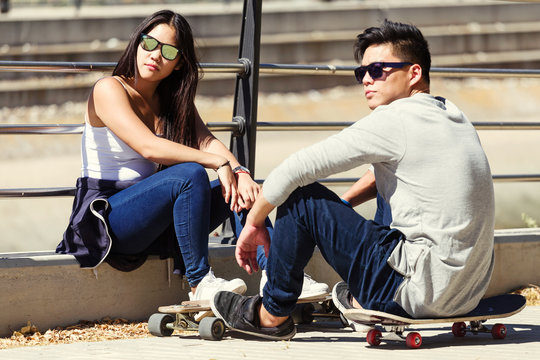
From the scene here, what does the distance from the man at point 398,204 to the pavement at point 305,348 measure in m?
0.13

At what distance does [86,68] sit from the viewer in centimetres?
371

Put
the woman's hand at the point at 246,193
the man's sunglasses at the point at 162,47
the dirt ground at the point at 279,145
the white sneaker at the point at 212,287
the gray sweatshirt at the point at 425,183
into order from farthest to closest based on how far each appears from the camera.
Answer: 1. the dirt ground at the point at 279,145
2. the man's sunglasses at the point at 162,47
3. the woman's hand at the point at 246,193
4. the white sneaker at the point at 212,287
5. the gray sweatshirt at the point at 425,183

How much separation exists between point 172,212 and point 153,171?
29 cm

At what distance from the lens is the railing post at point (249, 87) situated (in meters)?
3.95

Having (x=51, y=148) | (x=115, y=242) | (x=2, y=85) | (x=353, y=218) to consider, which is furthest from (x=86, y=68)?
(x=2, y=85)

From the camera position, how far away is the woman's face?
11.3ft

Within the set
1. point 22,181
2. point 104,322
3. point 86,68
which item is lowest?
point 22,181

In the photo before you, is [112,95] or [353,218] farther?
[112,95]

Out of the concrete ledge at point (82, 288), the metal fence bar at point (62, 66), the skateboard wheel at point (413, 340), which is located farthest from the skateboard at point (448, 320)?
the metal fence bar at point (62, 66)

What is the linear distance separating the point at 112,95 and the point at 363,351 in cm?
130

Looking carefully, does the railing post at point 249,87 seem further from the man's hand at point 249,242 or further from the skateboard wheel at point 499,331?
the skateboard wheel at point 499,331

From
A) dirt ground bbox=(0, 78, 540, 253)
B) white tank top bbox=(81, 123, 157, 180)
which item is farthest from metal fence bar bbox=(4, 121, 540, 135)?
dirt ground bbox=(0, 78, 540, 253)

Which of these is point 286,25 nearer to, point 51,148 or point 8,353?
point 51,148

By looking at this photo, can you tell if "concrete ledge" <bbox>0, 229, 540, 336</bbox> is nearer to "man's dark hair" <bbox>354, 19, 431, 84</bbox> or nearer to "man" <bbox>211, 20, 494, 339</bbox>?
"man" <bbox>211, 20, 494, 339</bbox>
